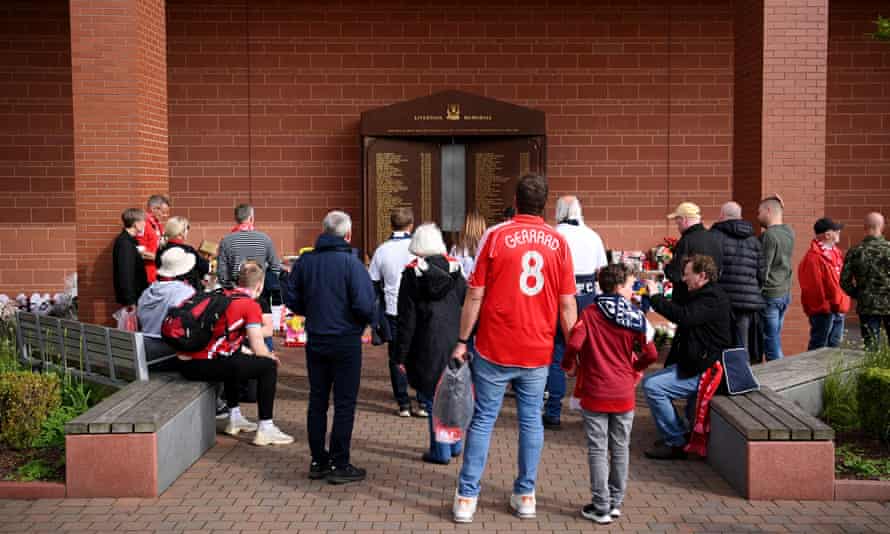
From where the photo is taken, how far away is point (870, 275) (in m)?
9.59

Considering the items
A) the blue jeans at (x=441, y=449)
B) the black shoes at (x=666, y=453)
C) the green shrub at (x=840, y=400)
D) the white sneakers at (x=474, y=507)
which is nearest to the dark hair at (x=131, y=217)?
the blue jeans at (x=441, y=449)

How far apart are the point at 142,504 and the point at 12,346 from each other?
356cm

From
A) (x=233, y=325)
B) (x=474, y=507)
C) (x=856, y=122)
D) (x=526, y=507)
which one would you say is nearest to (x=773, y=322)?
(x=526, y=507)

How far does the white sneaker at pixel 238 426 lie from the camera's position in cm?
799

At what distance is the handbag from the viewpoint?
284 inches

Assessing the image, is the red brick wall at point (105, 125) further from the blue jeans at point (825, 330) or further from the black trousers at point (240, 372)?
the blue jeans at point (825, 330)

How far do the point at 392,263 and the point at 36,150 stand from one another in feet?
26.1

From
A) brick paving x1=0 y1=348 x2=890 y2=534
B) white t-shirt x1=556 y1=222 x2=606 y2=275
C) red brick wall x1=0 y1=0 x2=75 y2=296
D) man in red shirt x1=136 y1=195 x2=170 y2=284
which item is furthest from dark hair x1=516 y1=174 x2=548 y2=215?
red brick wall x1=0 y1=0 x2=75 y2=296

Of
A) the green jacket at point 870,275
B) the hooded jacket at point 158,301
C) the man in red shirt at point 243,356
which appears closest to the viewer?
the man in red shirt at point 243,356

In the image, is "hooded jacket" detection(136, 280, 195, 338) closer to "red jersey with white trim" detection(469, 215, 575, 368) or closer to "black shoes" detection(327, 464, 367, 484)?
"black shoes" detection(327, 464, 367, 484)

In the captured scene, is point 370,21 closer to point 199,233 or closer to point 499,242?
point 199,233

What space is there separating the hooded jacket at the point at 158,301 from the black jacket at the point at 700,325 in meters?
3.59

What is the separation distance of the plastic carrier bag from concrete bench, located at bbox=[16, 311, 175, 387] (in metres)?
2.71

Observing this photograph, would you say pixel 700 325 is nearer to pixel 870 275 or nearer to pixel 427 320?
pixel 427 320
